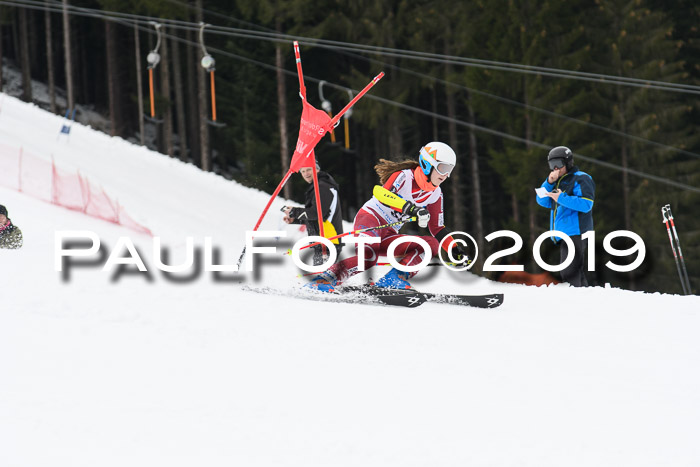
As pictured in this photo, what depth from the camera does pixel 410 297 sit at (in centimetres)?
669

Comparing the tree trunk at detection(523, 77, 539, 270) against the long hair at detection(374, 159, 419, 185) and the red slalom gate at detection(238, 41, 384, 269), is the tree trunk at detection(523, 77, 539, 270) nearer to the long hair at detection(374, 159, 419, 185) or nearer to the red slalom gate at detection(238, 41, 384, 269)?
the red slalom gate at detection(238, 41, 384, 269)

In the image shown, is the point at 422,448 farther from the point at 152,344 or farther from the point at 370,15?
the point at 370,15

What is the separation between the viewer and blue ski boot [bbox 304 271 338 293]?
7.11 metres

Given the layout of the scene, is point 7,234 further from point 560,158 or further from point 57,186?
point 560,158

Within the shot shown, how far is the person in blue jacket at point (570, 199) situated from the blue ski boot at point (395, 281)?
1699mm

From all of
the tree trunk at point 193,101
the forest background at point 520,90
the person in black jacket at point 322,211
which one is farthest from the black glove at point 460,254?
the tree trunk at point 193,101

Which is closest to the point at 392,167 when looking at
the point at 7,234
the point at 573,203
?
the point at 573,203

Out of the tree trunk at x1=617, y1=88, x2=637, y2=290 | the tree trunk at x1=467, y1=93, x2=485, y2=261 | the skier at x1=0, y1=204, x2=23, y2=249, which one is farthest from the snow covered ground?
the tree trunk at x1=467, y1=93, x2=485, y2=261

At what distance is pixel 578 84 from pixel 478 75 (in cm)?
303

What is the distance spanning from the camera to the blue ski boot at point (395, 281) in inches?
276

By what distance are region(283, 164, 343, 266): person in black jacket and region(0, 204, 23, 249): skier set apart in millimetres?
2642

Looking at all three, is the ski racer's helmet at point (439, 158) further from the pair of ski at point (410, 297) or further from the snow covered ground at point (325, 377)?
the snow covered ground at point (325, 377)

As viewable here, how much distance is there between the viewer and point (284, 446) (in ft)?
11.6

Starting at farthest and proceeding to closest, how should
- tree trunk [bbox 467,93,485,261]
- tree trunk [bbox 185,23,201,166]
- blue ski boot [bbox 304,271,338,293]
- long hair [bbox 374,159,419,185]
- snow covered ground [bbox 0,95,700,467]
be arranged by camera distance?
tree trunk [bbox 185,23,201,166] < tree trunk [bbox 467,93,485,261] < blue ski boot [bbox 304,271,338,293] < long hair [bbox 374,159,419,185] < snow covered ground [bbox 0,95,700,467]
